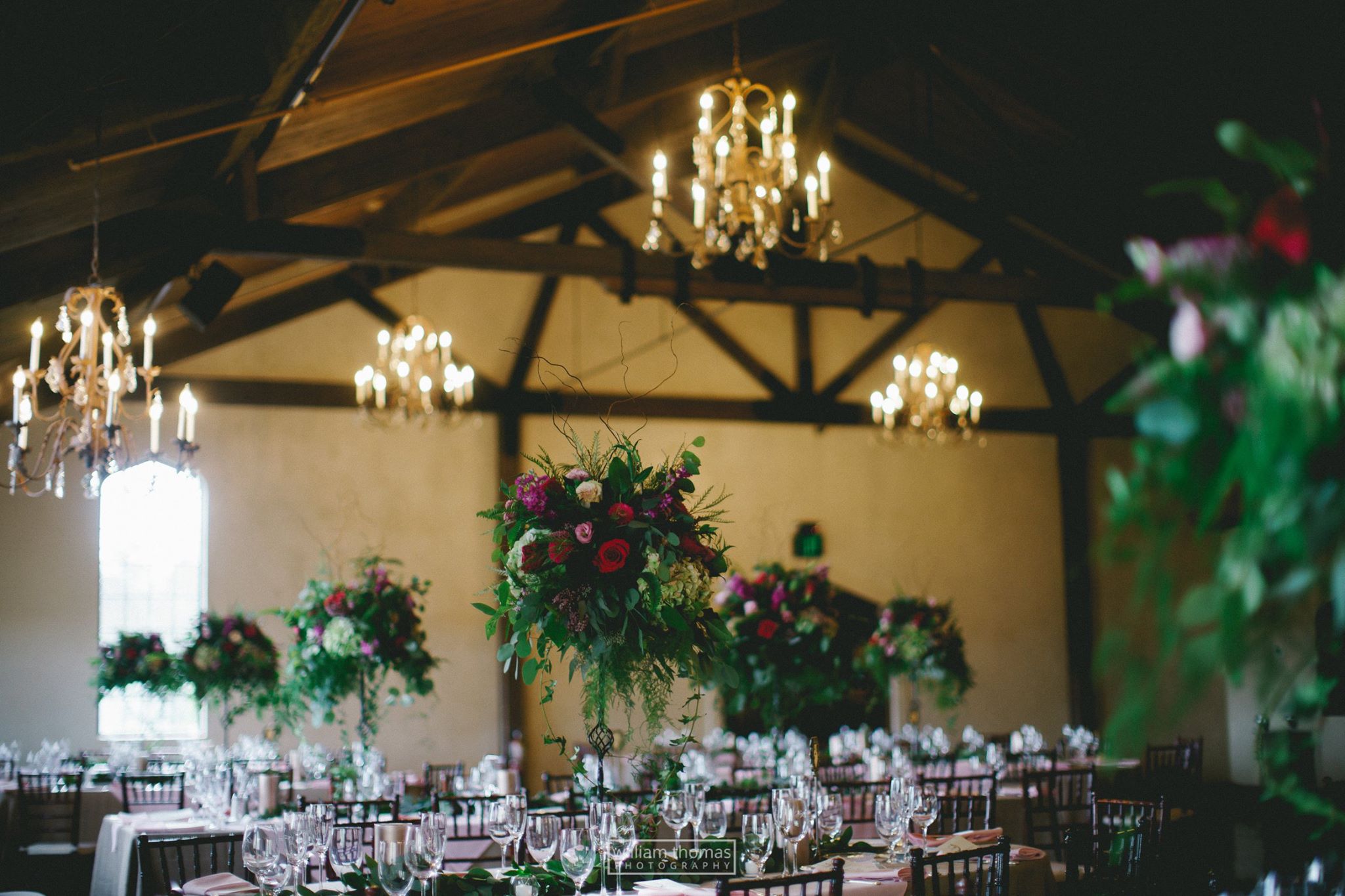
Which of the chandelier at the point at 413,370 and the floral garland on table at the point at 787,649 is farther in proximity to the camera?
the chandelier at the point at 413,370

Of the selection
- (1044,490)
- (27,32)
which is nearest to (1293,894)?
(27,32)

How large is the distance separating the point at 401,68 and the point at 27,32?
2.69m

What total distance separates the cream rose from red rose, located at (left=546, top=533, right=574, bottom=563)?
0.11m

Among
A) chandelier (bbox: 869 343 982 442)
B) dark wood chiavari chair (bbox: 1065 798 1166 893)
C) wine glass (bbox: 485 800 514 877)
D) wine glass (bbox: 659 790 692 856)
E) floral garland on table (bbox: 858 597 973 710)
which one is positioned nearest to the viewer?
wine glass (bbox: 485 800 514 877)

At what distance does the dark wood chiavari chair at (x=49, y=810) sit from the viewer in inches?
275

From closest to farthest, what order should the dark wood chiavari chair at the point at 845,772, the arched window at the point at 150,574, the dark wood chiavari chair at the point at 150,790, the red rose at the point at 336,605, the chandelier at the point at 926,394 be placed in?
1. the red rose at the point at 336,605
2. the dark wood chiavari chair at the point at 150,790
3. the dark wood chiavari chair at the point at 845,772
4. the chandelier at the point at 926,394
5. the arched window at the point at 150,574

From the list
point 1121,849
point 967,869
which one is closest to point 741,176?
point 1121,849

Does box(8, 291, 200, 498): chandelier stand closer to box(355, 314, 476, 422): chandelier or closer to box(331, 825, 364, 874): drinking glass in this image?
box(331, 825, 364, 874): drinking glass

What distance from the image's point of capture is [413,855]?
9.90 feet

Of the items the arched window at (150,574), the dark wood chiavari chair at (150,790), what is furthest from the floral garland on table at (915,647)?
the arched window at (150,574)

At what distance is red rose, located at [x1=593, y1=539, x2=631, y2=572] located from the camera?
3.08m

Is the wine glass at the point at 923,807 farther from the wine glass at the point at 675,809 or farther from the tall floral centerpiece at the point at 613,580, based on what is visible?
the tall floral centerpiece at the point at 613,580

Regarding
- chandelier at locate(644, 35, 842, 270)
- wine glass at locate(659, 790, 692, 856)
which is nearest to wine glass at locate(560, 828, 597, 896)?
wine glass at locate(659, 790, 692, 856)

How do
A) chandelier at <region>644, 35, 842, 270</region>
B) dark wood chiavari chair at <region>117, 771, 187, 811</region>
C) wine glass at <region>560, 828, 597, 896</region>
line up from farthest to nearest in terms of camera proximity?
dark wood chiavari chair at <region>117, 771, 187, 811</region>
chandelier at <region>644, 35, 842, 270</region>
wine glass at <region>560, 828, 597, 896</region>
